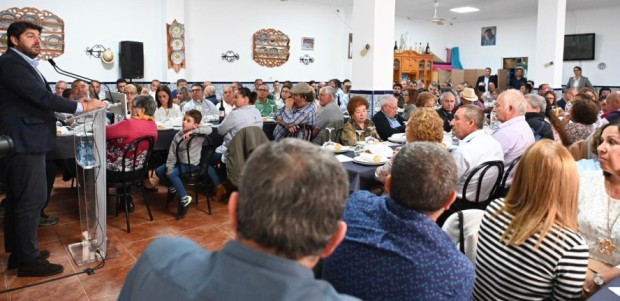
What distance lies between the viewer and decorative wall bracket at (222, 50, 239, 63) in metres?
10.9

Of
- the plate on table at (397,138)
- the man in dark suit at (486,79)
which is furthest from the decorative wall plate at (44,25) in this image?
the man in dark suit at (486,79)

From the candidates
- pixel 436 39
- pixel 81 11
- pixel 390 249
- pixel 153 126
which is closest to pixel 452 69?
pixel 436 39

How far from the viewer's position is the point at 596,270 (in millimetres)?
1976

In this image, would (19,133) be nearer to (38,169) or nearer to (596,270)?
(38,169)

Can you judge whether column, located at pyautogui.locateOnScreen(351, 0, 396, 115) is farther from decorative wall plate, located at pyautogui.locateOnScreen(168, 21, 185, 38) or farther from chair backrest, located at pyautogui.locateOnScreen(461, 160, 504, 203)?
decorative wall plate, located at pyautogui.locateOnScreen(168, 21, 185, 38)

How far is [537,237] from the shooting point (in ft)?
5.23

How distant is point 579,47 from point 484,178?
39.7 ft

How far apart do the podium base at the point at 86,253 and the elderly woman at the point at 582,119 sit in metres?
4.02

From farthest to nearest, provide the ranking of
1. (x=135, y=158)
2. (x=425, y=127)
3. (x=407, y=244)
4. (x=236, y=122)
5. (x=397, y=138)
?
(x=236, y=122)
(x=397, y=138)
(x=135, y=158)
(x=425, y=127)
(x=407, y=244)

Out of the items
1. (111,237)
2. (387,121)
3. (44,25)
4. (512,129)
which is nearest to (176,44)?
(44,25)

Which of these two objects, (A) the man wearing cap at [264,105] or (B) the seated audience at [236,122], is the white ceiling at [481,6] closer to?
(A) the man wearing cap at [264,105]

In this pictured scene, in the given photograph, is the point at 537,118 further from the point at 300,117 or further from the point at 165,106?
the point at 165,106

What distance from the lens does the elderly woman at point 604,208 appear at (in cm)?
203

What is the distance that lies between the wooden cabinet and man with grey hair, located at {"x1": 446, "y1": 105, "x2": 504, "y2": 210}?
33.5ft
